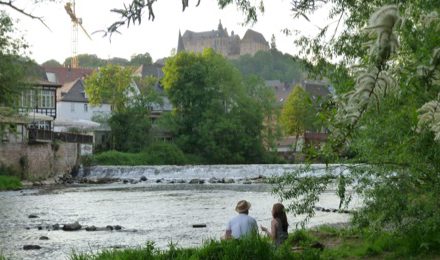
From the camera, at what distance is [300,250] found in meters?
10.3

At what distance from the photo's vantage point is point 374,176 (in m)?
10.4

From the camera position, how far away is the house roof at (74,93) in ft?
288

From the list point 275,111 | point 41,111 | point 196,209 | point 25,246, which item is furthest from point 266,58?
point 25,246

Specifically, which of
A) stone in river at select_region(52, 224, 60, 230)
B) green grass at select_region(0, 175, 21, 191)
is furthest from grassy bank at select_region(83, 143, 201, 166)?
stone in river at select_region(52, 224, 60, 230)

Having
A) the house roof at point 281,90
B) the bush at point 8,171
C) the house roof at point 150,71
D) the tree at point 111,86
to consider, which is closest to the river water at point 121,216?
the bush at point 8,171

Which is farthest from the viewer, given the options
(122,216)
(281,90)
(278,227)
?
(281,90)

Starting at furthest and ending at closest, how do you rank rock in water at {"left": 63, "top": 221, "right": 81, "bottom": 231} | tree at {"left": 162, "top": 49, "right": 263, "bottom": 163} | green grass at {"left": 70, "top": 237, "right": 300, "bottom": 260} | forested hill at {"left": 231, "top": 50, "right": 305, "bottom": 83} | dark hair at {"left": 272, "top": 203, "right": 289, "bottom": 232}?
forested hill at {"left": 231, "top": 50, "right": 305, "bottom": 83}
tree at {"left": 162, "top": 49, "right": 263, "bottom": 163}
rock in water at {"left": 63, "top": 221, "right": 81, "bottom": 231}
dark hair at {"left": 272, "top": 203, "right": 289, "bottom": 232}
green grass at {"left": 70, "top": 237, "right": 300, "bottom": 260}

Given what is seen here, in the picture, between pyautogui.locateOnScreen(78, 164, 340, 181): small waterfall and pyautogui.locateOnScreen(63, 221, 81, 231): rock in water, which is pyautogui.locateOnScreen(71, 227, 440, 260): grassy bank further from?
pyautogui.locateOnScreen(78, 164, 340, 181): small waterfall

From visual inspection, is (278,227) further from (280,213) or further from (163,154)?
(163,154)

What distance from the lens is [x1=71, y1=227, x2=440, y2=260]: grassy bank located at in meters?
8.05

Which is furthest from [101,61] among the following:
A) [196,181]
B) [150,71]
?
[196,181]

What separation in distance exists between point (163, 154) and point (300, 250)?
57.0 metres

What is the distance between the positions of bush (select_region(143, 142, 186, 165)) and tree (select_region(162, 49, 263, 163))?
397cm

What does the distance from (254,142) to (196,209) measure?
45036 mm
